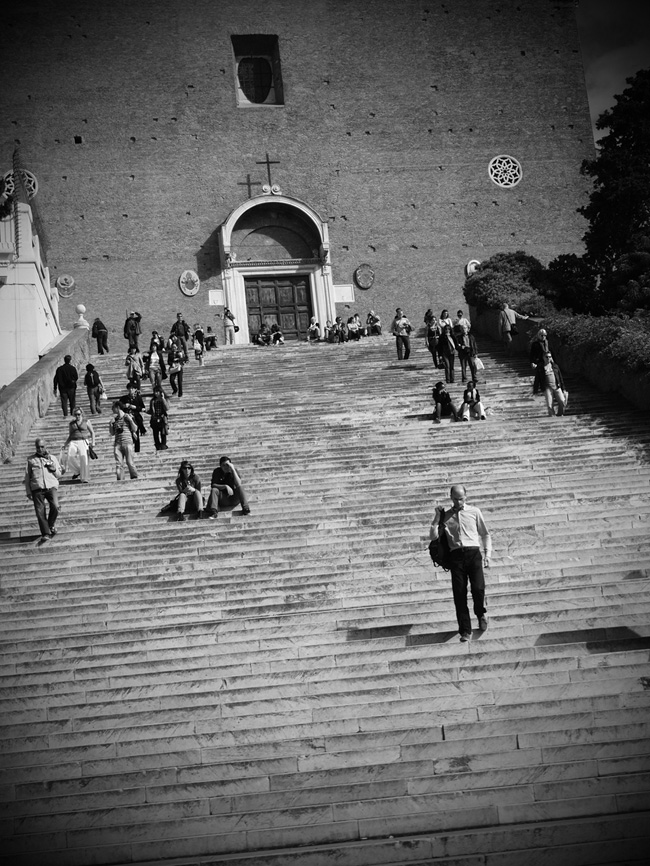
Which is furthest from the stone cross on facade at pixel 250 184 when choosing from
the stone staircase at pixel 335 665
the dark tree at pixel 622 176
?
the stone staircase at pixel 335 665

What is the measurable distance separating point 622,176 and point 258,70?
13277mm

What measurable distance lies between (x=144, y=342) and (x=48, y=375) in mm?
10741

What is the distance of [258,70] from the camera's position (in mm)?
32969

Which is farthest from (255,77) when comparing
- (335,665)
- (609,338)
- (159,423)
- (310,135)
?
(335,665)

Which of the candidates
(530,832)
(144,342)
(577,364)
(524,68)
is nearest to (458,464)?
(577,364)

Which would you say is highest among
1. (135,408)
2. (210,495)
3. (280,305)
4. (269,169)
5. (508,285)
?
(269,169)

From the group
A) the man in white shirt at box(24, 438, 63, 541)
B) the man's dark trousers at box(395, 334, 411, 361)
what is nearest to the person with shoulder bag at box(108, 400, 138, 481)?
the man in white shirt at box(24, 438, 63, 541)

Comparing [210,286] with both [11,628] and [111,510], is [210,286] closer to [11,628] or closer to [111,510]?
[111,510]

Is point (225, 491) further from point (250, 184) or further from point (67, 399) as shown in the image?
point (250, 184)

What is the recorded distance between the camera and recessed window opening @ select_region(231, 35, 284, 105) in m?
32.5

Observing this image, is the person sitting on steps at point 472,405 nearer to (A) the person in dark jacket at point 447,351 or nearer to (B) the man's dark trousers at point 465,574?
(A) the person in dark jacket at point 447,351

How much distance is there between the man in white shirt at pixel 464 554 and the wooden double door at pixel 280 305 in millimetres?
22157

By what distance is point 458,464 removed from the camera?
13.9 meters

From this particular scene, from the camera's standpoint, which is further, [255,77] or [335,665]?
[255,77]
